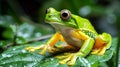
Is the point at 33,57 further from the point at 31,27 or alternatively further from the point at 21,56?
the point at 31,27

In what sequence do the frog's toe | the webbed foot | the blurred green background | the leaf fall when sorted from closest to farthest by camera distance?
the leaf < the frog's toe < the webbed foot < the blurred green background

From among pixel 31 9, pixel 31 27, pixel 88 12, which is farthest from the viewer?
pixel 31 9

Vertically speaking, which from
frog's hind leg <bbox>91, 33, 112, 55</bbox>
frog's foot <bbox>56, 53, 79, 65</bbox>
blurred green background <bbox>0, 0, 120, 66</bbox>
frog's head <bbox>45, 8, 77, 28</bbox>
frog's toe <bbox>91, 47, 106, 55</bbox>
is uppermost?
blurred green background <bbox>0, 0, 120, 66</bbox>

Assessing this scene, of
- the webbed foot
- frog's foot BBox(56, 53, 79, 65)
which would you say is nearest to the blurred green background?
the webbed foot

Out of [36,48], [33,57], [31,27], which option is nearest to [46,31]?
[31,27]

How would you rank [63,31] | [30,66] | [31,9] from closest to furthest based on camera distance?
[30,66] < [63,31] < [31,9]

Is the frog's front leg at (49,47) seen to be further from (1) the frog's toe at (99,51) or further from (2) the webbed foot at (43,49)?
(1) the frog's toe at (99,51)

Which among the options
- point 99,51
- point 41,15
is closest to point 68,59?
point 99,51

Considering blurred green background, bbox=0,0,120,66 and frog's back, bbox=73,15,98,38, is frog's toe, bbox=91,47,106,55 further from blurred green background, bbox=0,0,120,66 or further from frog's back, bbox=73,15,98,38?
blurred green background, bbox=0,0,120,66
